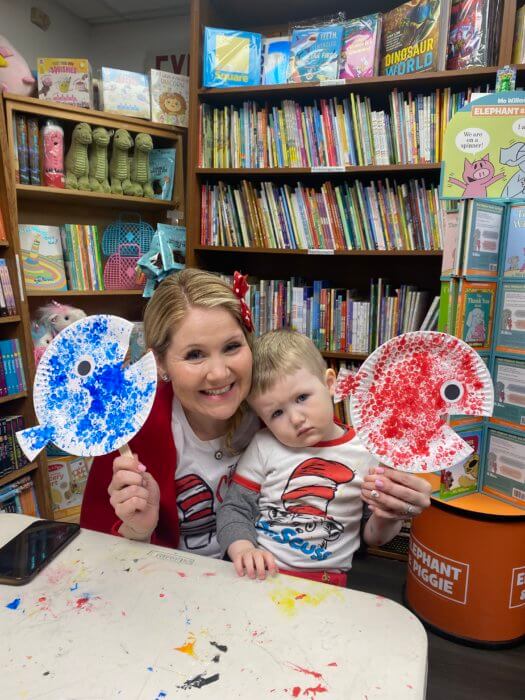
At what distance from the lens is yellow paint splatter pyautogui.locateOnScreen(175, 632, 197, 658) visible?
0.69 metres

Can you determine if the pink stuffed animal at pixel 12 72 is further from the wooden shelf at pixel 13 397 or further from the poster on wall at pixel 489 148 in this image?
the poster on wall at pixel 489 148

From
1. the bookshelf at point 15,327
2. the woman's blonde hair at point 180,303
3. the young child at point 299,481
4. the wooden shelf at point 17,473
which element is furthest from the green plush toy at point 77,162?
the young child at point 299,481

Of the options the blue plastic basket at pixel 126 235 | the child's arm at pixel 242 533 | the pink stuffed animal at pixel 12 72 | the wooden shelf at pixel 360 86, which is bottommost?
the child's arm at pixel 242 533

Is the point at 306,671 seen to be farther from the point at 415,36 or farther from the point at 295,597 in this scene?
the point at 415,36

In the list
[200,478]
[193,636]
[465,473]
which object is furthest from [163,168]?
[193,636]

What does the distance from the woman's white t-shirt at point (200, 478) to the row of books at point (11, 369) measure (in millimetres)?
1467

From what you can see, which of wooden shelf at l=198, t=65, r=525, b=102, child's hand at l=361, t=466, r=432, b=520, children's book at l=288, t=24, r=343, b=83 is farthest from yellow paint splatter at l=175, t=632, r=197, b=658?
children's book at l=288, t=24, r=343, b=83

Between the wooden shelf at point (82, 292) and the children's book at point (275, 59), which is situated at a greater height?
the children's book at point (275, 59)

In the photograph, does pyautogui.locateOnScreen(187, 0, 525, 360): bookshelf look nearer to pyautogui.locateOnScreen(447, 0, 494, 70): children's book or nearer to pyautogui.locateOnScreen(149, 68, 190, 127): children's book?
pyautogui.locateOnScreen(447, 0, 494, 70): children's book

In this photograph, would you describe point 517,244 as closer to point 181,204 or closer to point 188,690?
point 188,690

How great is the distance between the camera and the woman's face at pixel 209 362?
1.04 metres

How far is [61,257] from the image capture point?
2.62 metres

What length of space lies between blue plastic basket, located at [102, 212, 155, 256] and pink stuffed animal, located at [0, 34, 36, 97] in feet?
2.58

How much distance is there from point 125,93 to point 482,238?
2054 millimetres
